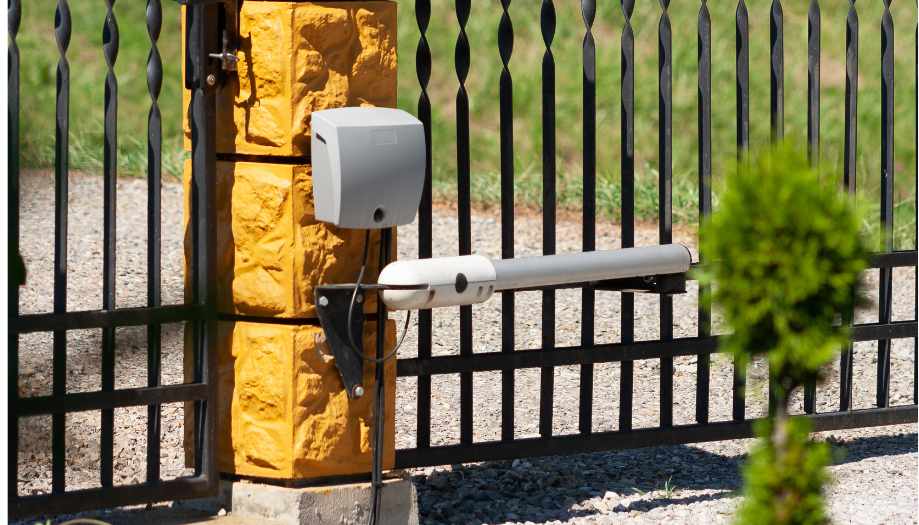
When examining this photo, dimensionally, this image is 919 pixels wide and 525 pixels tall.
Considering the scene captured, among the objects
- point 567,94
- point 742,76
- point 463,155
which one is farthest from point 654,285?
point 567,94

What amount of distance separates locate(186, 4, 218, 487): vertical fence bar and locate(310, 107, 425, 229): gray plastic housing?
36 cm

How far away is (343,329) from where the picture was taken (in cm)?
439

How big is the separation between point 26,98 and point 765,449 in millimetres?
9649

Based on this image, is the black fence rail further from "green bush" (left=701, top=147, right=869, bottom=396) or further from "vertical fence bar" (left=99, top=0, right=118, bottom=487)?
"green bush" (left=701, top=147, right=869, bottom=396)

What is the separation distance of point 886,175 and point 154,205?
296 centimetres

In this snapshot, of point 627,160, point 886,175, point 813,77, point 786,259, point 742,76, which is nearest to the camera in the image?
point 786,259

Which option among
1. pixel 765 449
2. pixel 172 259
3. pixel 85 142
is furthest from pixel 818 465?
pixel 85 142

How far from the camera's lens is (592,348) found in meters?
5.14

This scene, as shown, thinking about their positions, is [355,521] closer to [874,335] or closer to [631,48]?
[631,48]

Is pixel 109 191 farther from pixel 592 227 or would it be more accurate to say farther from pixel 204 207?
pixel 592 227

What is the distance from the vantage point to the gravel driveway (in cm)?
519

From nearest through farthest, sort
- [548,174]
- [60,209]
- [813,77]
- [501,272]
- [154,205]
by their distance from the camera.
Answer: [60,209], [154,205], [501,272], [548,174], [813,77]

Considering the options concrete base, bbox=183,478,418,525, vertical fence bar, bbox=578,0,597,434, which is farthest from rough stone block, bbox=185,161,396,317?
vertical fence bar, bbox=578,0,597,434

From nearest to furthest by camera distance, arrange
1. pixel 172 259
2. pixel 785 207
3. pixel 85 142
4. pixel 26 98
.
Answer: pixel 785 207 < pixel 172 259 < pixel 85 142 < pixel 26 98
